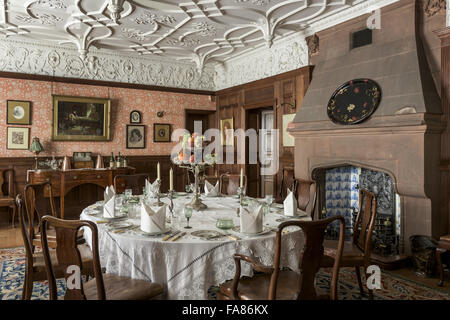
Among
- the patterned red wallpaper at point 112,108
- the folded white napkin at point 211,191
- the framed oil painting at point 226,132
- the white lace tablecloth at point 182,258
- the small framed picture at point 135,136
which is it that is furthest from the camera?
the framed oil painting at point 226,132

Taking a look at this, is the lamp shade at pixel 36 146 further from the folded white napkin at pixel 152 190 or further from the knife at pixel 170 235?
the knife at pixel 170 235

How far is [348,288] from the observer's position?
346cm

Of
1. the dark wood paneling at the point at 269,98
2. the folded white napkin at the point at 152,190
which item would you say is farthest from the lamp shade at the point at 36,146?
the dark wood paneling at the point at 269,98

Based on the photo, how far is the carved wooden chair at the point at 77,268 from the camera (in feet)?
6.35

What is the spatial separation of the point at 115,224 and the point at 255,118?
5.72 m

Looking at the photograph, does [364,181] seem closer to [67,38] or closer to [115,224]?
[115,224]

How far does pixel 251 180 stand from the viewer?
8.00 meters

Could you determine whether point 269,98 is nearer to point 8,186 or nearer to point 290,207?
point 290,207

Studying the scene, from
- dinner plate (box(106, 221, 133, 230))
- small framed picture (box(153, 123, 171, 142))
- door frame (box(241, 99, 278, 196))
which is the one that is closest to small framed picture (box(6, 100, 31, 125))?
small framed picture (box(153, 123, 171, 142))

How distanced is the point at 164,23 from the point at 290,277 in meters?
4.86

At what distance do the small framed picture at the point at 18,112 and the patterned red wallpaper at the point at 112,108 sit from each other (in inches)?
3.0

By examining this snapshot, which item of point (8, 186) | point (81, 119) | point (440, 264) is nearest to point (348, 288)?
point (440, 264)
